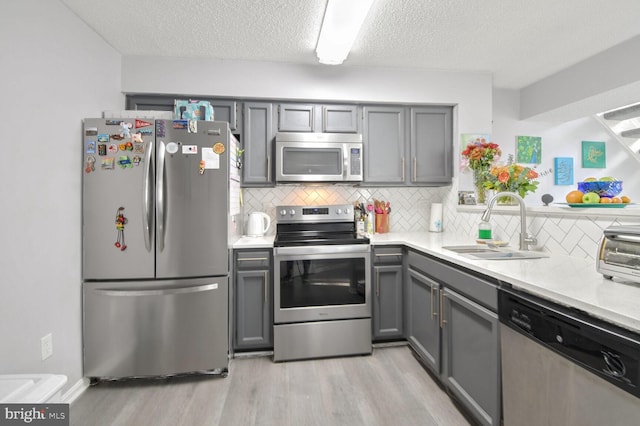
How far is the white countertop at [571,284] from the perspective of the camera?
2.91 ft

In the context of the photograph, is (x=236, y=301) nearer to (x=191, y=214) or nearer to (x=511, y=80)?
(x=191, y=214)

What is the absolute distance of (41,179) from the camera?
1695 millimetres

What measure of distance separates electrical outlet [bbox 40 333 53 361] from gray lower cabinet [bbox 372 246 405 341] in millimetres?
2197

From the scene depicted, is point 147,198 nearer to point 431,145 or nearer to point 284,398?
point 284,398

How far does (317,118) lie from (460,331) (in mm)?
2140

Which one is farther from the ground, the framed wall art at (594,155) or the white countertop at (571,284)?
the framed wall art at (594,155)

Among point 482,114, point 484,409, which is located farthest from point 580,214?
point 482,114

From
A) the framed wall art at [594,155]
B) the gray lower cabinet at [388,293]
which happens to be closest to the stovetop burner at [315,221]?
the gray lower cabinet at [388,293]

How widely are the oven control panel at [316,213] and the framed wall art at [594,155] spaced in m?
2.98

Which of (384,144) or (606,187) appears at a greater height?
(384,144)

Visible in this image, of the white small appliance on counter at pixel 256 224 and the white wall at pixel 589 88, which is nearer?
the white wall at pixel 589 88

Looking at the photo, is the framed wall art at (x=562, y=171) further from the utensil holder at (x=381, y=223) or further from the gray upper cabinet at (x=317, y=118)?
the gray upper cabinet at (x=317, y=118)

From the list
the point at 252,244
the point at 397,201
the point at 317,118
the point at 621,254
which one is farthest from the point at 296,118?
the point at 621,254

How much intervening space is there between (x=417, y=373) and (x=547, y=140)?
3105 millimetres
